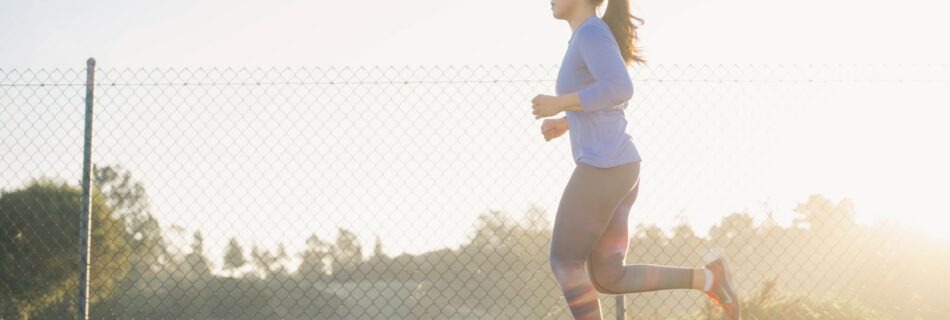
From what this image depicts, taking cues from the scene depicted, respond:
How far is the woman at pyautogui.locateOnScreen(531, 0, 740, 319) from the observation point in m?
2.60

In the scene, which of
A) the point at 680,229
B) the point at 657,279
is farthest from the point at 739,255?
the point at 657,279

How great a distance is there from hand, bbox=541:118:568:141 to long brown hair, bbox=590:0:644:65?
28cm

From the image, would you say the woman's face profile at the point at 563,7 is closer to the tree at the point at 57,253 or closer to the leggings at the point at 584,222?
the leggings at the point at 584,222

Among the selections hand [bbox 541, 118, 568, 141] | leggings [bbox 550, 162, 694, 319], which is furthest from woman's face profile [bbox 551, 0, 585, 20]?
leggings [bbox 550, 162, 694, 319]

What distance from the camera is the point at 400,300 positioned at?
15.5ft

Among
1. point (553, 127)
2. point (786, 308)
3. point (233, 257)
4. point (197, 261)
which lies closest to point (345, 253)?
point (233, 257)

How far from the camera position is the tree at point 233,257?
4.75m

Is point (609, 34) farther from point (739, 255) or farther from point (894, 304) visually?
point (894, 304)

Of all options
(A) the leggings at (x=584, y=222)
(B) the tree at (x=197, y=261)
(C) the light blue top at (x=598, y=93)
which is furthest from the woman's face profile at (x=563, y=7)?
(B) the tree at (x=197, y=261)

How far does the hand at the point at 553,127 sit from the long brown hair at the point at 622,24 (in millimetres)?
284

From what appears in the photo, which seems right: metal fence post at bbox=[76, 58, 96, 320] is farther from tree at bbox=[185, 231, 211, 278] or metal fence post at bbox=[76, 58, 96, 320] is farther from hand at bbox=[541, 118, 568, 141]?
hand at bbox=[541, 118, 568, 141]

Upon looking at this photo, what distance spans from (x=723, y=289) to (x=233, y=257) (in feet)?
9.31

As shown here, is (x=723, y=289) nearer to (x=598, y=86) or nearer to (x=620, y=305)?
(x=598, y=86)

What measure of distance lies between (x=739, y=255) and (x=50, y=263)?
5460 millimetres
